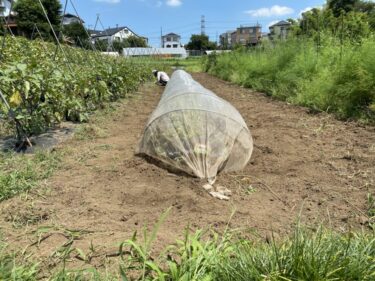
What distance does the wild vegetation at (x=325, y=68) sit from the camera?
19.4ft

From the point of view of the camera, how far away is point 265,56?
1205 centimetres

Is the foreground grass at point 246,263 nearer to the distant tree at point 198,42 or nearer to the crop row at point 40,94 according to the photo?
the crop row at point 40,94

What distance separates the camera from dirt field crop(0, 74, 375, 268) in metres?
2.50

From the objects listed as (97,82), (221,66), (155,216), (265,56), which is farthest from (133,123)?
(221,66)

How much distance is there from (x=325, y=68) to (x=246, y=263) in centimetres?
672

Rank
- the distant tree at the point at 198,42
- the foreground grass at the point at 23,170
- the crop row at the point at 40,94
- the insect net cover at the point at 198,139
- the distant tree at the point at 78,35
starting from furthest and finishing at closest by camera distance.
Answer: the distant tree at the point at 198,42 < the distant tree at the point at 78,35 < the crop row at the point at 40,94 < the insect net cover at the point at 198,139 < the foreground grass at the point at 23,170

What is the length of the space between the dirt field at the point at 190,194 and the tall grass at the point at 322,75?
1400mm

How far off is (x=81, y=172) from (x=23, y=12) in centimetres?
3812

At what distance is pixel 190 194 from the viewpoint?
2.98 metres

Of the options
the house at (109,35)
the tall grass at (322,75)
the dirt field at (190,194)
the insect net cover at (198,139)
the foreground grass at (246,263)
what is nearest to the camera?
the foreground grass at (246,263)

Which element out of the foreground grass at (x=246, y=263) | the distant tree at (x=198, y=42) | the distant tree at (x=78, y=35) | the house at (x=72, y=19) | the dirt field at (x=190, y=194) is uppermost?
the house at (x=72, y=19)

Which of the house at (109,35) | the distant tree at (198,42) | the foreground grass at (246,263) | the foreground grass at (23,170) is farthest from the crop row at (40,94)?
the distant tree at (198,42)

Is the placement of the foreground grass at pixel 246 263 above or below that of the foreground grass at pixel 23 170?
above

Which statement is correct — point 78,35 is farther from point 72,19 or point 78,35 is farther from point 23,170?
point 72,19
